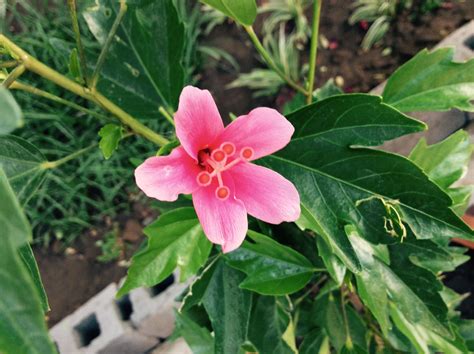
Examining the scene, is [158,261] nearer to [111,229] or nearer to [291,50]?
[111,229]

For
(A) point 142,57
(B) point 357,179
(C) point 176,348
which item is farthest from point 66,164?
(B) point 357,179

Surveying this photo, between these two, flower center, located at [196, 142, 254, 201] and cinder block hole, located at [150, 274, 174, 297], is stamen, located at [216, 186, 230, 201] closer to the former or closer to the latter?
flower center, located at [196, 142, 254, 201]

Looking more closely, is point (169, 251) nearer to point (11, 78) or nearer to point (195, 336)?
point (195, 336)

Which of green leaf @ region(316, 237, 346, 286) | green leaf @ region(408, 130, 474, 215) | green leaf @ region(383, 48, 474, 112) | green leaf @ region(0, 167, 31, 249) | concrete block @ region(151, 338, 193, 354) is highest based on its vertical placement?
green leaf @ region(0, 167, 31, 249)

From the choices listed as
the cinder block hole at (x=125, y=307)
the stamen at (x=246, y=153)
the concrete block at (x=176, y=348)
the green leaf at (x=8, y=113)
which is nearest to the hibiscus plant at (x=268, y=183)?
the stamen at (x=246, y=153)

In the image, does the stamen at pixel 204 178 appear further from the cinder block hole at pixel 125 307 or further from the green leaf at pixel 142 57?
the cinder block hole at pixel 125 307

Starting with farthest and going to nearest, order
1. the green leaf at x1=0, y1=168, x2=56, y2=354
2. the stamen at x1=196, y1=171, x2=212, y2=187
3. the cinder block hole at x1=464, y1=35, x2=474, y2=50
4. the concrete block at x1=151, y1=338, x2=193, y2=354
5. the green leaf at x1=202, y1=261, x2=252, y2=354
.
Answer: the cinder block hole at x1=464, y1=35, x2=474, y2=50
the concrete block at x1=151, y1=338, x2=193, y2=354
the green leaf at x1=202, y1=261, x2=252, y2=354
the stamen at x1=196, y1=171, x2=212, y2=187
the green leaf at x1=0, y1=168, x2=56, y2=354

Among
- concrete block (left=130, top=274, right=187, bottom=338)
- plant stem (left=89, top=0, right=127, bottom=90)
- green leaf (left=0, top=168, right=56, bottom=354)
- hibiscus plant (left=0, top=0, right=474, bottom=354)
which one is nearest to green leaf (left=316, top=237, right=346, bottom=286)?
hibiscus plant (left=0, top=0, right=474, bottom=354)
